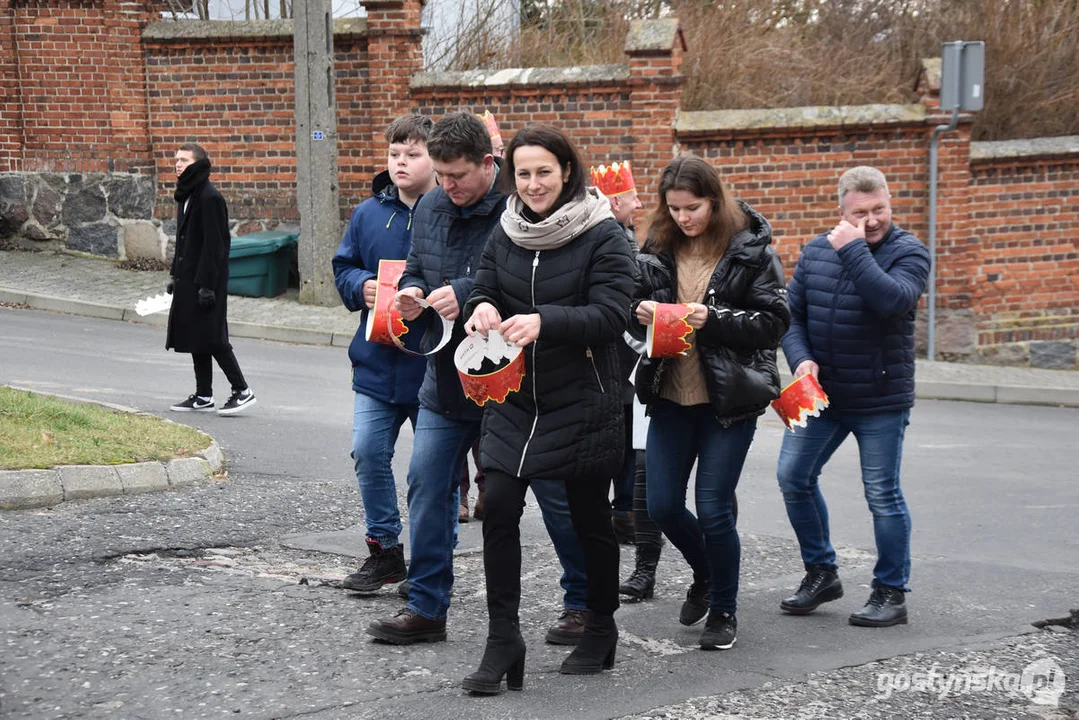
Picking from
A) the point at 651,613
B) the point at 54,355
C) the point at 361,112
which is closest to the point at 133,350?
the point at 54,355

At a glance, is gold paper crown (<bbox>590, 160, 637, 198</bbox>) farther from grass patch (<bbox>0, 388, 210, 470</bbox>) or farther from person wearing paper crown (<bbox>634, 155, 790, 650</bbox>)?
grass patch (<bbox>0, 388, 210, 470</bbox>)

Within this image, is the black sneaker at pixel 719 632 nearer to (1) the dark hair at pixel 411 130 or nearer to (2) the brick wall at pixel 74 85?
(1) the dark hair at pixel 411 130

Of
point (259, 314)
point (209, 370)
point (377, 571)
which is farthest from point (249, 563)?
point (259, 314)

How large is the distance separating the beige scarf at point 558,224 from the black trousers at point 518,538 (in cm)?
78

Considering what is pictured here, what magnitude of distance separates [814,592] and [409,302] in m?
2.09

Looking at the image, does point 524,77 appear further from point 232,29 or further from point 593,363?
point 593,363

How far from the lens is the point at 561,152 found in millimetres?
4559

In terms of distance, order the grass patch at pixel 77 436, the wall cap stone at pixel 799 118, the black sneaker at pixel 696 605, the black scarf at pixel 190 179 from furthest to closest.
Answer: the wall cap stone at pixel 799 118 → the black scarf at pixel 190 179 → the grass patch at pixel 77 436 → the black sneaker at pixel 696 605

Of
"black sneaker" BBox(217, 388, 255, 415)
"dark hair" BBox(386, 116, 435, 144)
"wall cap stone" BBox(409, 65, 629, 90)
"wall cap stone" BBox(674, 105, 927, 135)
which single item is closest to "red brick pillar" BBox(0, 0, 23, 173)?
"wall cap stone" BBox(409, 65, 629, 90)

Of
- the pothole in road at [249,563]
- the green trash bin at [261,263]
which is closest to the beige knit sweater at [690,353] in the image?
the pothole in road at [249,563]

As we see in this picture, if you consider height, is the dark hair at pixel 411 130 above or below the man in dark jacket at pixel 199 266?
above

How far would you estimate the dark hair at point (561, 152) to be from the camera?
4535mm

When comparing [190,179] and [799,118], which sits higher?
[799,118]

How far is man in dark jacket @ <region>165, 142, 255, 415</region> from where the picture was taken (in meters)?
9.75
